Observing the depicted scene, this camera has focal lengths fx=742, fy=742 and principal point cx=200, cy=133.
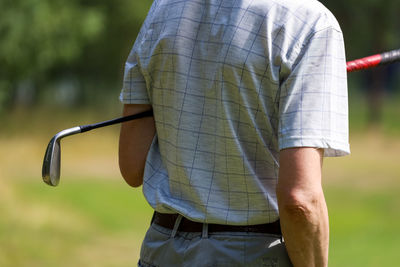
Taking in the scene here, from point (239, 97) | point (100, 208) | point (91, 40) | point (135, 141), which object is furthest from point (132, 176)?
point (91, 40)

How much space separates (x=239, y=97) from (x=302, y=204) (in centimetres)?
32

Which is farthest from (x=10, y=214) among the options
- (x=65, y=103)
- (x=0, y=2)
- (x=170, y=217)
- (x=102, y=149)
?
(x=65, y=103)

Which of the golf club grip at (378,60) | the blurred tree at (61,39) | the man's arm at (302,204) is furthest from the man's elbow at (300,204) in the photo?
the blurred tree at (61,39)

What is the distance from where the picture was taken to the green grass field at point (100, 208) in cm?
779

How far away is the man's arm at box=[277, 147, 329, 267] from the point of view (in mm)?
1763

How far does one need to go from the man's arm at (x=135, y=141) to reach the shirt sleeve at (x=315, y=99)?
519 millimetres

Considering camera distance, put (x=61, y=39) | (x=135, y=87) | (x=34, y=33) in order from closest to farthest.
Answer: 1. (x=135, y=87)
2. (x=34, y=33)
3. (x=61, y=39)

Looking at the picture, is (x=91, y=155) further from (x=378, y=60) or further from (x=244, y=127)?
(x=244, y=127)

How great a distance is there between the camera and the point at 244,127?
1.90 m

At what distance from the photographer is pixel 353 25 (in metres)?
24.3

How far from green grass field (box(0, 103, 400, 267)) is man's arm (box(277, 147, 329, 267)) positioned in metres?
5.09

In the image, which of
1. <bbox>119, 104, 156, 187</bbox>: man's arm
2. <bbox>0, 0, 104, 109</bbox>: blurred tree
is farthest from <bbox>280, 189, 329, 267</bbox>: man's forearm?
<bbox>0, 0, 104, 109</bbox>: blurred tree

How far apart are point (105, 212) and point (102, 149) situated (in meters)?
7.68

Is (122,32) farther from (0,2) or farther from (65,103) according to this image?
(0,2)
